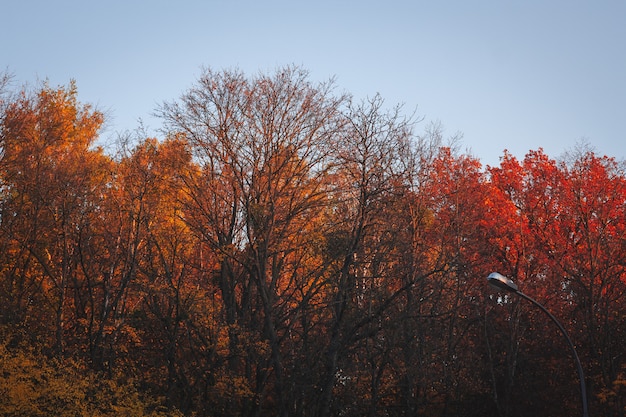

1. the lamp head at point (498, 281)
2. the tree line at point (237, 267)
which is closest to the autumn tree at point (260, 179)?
the tree line at point (237, 267)

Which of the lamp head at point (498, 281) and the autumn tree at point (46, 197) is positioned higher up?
the autumn tree at point (46, 197)

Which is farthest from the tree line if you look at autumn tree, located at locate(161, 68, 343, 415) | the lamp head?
the lamp head

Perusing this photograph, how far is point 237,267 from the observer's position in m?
29.0

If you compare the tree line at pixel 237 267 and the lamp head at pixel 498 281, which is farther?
the tree line at pixel 237 267

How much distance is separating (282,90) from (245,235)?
5.87 metres

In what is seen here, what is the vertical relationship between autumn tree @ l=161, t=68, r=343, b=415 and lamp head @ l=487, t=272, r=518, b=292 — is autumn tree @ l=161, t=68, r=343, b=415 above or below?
above

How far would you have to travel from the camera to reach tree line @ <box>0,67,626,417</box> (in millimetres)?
25359

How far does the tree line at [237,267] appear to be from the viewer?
25.4 m

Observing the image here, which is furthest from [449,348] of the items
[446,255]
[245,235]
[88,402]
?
[88,402]

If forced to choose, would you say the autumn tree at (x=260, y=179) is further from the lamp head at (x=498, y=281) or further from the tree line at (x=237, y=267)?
the lamp head at (x=498, y=281)

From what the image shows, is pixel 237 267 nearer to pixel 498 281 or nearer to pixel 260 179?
pixel 260 179

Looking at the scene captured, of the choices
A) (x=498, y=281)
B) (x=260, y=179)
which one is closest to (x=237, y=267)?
(x=260, y=179)

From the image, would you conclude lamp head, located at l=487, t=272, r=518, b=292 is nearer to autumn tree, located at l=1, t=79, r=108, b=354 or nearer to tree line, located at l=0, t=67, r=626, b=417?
tree line, located at l=0, t=67, r=626, b=417

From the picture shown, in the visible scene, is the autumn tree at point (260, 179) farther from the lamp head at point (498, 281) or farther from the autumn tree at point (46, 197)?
the lamp head at point (498, 281)
